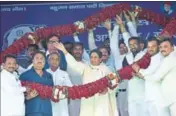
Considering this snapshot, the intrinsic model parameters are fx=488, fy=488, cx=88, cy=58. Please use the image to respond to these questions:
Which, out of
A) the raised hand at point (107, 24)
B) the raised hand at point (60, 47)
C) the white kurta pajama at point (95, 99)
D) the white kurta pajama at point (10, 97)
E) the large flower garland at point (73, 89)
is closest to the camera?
the white kurta pajama at point (10, 97)

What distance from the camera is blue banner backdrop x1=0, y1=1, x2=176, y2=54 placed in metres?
4.85

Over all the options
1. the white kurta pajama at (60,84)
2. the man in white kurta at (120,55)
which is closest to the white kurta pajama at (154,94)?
the man in white kurta at (120,55)

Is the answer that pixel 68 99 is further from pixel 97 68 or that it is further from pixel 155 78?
pixel 155 78

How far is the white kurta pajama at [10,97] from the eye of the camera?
14.1ft

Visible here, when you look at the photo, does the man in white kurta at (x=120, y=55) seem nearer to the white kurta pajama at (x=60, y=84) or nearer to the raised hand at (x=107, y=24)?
the raised hand at (x=107, y=24)

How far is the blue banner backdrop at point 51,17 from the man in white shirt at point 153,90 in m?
0.30

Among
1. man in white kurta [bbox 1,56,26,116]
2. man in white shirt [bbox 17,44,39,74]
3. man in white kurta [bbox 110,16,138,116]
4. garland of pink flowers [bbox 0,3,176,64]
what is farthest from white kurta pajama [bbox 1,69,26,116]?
man in white kurta [bbox 110,16,138,116]

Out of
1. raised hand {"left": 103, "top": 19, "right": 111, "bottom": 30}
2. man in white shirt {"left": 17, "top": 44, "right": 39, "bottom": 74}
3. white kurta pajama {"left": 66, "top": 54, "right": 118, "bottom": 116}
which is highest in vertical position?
raised hand {"left": 103, "top": 19, "right": 111, "bottom": 30}

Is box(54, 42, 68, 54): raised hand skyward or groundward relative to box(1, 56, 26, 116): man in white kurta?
skyward

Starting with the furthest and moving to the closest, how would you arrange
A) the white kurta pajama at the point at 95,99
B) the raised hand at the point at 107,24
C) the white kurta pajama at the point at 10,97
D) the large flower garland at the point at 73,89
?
the raised hand at the point at 107,24
the white kurta pajama at the point at 95,99
the large flower garland at the point at 73,89
the white kurta pajama at the point at 10,97

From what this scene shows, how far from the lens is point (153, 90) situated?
452 centimetres

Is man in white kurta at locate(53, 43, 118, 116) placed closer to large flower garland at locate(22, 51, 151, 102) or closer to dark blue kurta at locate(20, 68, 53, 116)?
large flower garland at locate(22, 51, 151, 102)

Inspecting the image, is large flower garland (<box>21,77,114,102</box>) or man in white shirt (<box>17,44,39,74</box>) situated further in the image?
man in white shirt (<box>17,44,39,74</box>)

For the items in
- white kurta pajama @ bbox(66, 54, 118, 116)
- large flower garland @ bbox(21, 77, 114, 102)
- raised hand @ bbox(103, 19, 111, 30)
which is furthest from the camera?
raised hand @ bbox(103, 19, 111, 30)
